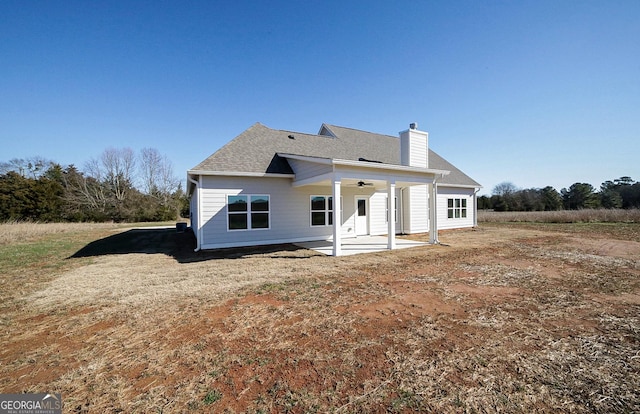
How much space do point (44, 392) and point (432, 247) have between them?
11.0 m

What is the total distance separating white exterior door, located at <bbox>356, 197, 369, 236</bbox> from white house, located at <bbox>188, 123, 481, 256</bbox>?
0.06 metres

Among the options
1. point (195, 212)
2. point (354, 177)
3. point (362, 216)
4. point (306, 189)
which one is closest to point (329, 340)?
point (354, 177)

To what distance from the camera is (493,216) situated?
2594 centimetres

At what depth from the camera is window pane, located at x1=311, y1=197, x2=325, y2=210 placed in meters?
12.5

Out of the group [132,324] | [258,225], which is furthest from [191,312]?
[258,225]

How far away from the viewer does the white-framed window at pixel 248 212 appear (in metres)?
10.9

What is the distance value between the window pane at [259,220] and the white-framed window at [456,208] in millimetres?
12931

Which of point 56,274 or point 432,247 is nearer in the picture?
point 56,274

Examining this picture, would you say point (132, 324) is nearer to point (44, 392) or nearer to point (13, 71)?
point (44, 392)

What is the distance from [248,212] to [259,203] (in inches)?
24.3

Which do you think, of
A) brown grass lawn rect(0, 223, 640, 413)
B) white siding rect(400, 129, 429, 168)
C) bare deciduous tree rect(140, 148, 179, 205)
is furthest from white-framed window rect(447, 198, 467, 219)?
bare deciduous tree rect(140, 148, 179, 205)

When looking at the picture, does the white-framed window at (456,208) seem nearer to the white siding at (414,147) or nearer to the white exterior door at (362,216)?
the white siding at (414,147)

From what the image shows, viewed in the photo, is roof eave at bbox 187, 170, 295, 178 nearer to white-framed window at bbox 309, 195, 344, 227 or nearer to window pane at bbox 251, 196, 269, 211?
window pane at bbox 251, 196, 269, 211

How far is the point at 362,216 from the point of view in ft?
46.1
